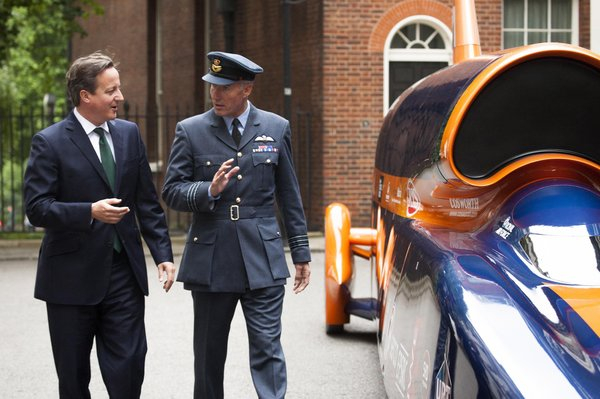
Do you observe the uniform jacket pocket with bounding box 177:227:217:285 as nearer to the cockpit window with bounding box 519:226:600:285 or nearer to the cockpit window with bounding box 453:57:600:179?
the cockpit window with bounding box 453:57:600:179

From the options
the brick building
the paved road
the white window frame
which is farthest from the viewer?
the white window frame

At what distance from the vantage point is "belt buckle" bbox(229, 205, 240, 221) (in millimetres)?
5562

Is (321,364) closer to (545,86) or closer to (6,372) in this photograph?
(6,372)

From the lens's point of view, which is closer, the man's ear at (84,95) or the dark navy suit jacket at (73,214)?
the dark navy suit jacket at (73,214)

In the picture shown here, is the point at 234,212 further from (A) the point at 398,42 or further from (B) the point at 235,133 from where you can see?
(A) the point at 398,42

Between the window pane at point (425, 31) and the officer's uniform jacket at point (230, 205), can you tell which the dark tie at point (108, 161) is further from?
the window pane at point (425, 31)

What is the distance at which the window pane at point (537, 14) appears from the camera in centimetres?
1922

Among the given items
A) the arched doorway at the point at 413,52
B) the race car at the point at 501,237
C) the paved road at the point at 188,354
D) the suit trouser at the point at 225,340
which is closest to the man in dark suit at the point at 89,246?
the suit trouser at the point at 225,340

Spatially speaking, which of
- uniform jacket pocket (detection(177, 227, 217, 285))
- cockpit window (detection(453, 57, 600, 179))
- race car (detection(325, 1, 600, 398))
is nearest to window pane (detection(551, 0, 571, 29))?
race car (detection(325, 1, 600, 398))

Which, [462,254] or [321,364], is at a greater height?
[462,254]

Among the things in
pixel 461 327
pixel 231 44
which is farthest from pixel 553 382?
pixel 231 44

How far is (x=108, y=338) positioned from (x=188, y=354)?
11.7 feet

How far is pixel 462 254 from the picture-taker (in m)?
4.19

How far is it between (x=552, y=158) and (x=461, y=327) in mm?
1163
